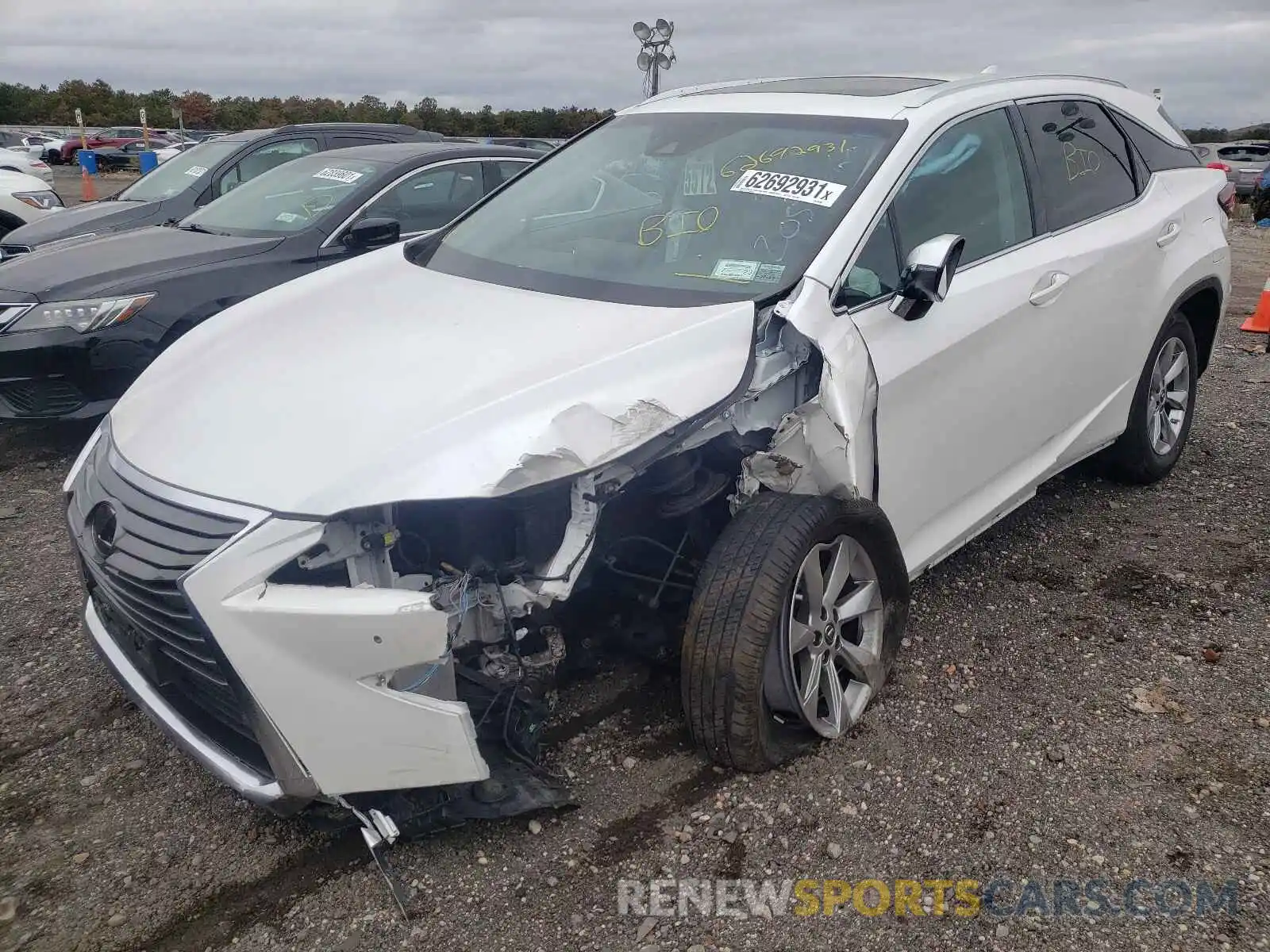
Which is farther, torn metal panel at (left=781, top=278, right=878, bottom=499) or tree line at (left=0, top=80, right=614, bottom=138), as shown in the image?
tree line at (left=0, top=80, right=614, bottom=138)

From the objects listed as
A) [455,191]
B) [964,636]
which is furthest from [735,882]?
[455,191]

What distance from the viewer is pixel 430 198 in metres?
6.00

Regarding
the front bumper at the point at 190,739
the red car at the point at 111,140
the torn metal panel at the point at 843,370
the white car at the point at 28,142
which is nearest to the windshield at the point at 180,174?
the front bumper at the point at 190,739

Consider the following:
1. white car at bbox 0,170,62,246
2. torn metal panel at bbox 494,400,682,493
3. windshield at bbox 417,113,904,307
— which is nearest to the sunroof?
windshield at bbox 417,113,904,307

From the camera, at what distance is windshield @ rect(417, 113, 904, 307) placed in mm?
2898

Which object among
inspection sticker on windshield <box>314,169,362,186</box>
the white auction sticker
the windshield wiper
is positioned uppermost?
inspection sticker on windshield <box>314,169,362,186</box>

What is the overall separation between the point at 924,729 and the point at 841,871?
2.20ft

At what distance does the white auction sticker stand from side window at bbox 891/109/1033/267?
480 millimetres

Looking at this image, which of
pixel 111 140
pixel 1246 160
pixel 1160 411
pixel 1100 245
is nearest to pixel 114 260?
pixel 1100 245

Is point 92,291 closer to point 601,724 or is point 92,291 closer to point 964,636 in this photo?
point 601,724

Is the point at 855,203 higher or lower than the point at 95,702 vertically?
higher

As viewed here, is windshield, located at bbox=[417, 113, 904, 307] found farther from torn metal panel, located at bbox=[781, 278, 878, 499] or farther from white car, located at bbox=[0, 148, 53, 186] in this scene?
white car, located at bbox=[0, 148, 53, 186]

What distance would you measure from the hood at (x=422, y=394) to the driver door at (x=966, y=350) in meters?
0.52

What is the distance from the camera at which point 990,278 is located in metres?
3.21
